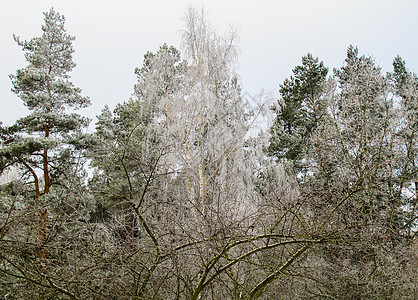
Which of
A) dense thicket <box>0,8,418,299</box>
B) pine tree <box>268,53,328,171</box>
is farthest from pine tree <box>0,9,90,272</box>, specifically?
pine tree <box>268,53,328,171</box>

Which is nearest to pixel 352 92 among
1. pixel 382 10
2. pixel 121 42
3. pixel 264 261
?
pixel 264 261

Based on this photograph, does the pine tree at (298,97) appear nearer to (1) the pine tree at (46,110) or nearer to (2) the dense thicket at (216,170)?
(2) the dense thicket at (216,170)

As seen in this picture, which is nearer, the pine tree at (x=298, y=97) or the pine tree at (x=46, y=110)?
the pine tree at (x=46, y=110)

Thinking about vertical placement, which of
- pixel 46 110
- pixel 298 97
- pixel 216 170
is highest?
pixel 298 97

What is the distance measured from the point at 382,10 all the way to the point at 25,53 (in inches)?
1016

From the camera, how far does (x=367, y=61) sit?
7445 mm

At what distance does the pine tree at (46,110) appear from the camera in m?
8.74

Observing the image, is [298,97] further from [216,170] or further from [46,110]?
[46,110]

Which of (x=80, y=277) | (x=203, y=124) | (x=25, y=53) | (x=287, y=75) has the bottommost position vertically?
(x=80, y=277)

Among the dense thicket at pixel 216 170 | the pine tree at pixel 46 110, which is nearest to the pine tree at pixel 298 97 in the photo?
the dense thicket at pixel 216 170

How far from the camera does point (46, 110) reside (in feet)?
31.8

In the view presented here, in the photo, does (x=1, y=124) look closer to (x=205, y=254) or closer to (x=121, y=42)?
(x=205, y=254)

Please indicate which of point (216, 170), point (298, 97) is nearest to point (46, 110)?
point (216, 170)

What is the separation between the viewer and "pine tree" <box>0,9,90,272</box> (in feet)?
28.7
